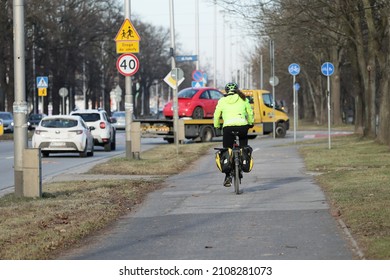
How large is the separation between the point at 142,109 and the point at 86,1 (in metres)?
56.6

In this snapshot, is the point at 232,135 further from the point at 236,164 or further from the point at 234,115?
the point at 236,164

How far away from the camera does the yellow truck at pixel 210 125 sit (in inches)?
1656

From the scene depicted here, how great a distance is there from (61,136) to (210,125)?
11.8m

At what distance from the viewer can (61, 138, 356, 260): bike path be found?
10461 millimetres

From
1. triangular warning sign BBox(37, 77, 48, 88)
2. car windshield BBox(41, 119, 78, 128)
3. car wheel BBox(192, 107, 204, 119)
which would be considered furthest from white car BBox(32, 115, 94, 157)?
triangular warning sign BBox(37, 77, 48, 88)

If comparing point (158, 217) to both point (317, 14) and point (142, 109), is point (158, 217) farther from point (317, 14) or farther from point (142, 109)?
point (142, 109)

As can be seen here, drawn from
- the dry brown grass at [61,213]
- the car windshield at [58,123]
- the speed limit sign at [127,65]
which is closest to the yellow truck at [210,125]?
the car windshield at [58,123]

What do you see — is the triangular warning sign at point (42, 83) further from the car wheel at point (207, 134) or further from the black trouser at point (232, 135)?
the black trouser at point (232, 135)

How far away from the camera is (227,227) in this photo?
498 inches

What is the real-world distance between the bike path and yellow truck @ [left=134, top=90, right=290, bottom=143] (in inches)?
827

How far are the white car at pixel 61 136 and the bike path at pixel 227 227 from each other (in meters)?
12.8

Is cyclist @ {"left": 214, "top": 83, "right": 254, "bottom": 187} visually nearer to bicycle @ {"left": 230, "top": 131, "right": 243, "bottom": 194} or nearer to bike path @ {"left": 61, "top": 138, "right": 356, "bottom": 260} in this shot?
bicycle @ {"left": 230, "top": 131, "right": 243, "bottom": 194}
